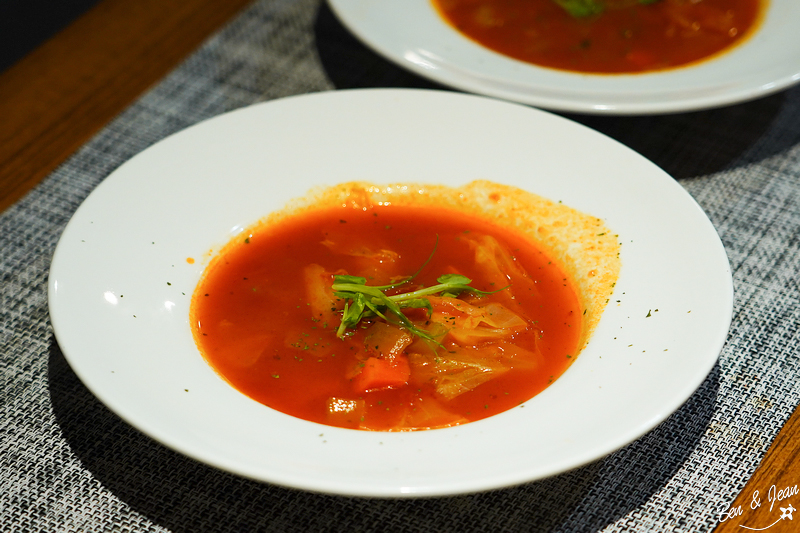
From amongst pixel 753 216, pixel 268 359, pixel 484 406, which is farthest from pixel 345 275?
pixel 753 216

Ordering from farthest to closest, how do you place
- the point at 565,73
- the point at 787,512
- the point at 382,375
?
the point at 565,73 → the point at 382,375 → the point at 787,512

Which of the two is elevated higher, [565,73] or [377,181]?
[565,73]

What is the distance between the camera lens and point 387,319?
2.09 metres

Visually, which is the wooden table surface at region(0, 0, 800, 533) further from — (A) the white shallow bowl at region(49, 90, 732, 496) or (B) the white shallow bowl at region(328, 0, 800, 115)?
(B) the white shallow bowl at region(328, 0, 800, 115)

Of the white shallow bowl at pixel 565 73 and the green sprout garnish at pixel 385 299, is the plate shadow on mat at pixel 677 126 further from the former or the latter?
the green sprout garnish at pixel 385 299

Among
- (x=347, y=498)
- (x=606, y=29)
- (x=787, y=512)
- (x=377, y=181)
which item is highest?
(x=606, y=29)

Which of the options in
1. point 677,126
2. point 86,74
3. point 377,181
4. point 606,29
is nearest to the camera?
point 377,181

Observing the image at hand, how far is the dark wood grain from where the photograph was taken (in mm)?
2909

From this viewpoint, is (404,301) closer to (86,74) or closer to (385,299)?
(385,299)

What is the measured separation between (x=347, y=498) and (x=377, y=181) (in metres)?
1.11

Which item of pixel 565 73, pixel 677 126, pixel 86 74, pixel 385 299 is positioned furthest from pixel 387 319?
pixel 86 74

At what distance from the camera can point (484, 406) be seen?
1925mm

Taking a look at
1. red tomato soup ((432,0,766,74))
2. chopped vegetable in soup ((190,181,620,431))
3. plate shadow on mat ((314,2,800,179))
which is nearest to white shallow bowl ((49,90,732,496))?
chopped vegetable in soup ((190,181,620,431))

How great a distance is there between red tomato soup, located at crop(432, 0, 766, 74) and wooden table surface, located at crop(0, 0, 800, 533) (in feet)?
4.00
